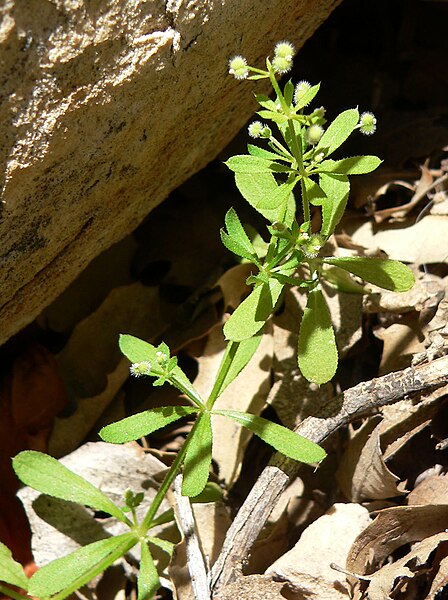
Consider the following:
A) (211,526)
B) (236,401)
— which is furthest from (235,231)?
(211,526)

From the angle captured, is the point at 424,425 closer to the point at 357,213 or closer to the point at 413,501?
the point at 413,501

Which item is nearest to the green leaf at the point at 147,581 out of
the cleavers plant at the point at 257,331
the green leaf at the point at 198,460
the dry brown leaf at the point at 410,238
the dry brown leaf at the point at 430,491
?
the cleavers plant at the point at 257,331

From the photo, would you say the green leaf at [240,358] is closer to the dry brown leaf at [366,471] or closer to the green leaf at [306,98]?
the dry brown leaf at [366,471]

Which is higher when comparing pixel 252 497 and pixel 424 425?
pixel 424 425

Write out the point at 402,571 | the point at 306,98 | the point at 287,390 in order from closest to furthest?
the point at 306,98 < the point at 402,571 < the point at 287,390

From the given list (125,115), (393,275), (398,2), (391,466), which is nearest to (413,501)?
(391,466)

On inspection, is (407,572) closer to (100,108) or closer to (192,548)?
(192,548)
